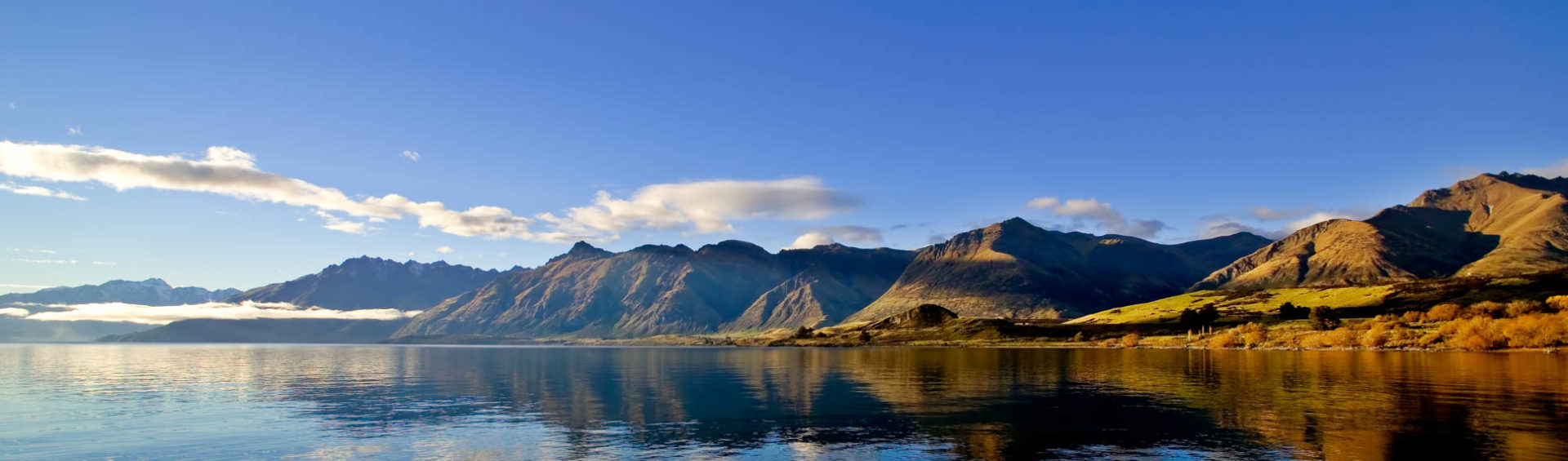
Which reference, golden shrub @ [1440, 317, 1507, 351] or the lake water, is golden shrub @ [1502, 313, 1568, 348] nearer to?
golden shrub @ [1440, 317, 1507, 351]

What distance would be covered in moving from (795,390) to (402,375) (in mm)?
81482

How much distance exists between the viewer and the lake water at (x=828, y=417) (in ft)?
167

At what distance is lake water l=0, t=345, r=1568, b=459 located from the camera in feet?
167

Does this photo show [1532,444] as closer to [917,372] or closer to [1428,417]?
[1428,417]

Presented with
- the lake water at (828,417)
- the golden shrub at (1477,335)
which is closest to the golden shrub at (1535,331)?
the golden shrub at (1477,335)

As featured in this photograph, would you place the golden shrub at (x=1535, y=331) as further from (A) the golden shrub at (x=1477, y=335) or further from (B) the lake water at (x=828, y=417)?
(B) the lake water at (x=828, y=417)

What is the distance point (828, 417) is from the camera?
227ft

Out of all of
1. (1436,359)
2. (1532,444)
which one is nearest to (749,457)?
(1532,444)

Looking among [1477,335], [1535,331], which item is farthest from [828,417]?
[1477,335]

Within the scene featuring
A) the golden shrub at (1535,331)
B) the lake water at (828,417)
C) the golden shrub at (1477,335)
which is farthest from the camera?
the golden shrub at (1477,335)

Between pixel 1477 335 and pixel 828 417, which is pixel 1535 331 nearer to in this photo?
pixel 1477 335

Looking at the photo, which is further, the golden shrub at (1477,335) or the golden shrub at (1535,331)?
the golden shrub at (1477,335)

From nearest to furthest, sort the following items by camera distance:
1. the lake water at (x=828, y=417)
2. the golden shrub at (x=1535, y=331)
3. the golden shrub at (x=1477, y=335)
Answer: the lake water at (x=828, y=417)
the golden shrub at (x=1535, y=331)
the golden shrub at (x=1477, y=335)

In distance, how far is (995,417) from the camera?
66.4 meters
